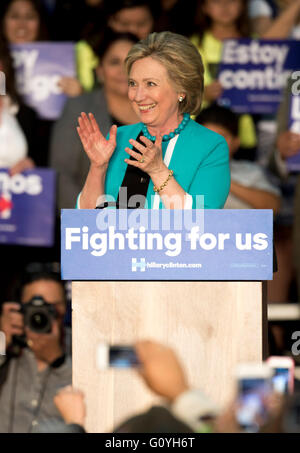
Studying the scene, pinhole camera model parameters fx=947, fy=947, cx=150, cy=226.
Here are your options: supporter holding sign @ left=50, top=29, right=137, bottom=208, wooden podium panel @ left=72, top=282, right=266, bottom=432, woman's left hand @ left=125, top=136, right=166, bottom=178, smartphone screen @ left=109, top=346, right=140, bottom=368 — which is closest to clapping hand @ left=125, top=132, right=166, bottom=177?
woman's left hand @ left=125, top=136, right=166, bottom=178

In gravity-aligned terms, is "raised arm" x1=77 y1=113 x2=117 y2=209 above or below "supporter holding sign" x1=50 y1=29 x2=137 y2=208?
below

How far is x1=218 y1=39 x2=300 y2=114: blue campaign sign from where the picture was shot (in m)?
5.24

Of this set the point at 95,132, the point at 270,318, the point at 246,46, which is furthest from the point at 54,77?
the point at 95,132

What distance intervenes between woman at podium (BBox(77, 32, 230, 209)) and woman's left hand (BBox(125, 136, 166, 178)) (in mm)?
57

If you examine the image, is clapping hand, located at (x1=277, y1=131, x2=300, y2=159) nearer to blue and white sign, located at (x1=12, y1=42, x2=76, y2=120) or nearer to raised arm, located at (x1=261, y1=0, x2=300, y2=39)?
raised arm, located at (x1=261, y1=0, x2=300, y2=39)

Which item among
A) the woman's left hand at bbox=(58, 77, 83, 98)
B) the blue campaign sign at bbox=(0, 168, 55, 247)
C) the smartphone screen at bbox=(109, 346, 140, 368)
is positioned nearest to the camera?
the smartphone screen at bbox=(109, 346, 140, 368)

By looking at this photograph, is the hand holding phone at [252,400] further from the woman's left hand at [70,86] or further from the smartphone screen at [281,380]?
the woman's left hand at [70,86]

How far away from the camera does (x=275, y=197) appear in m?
4.89

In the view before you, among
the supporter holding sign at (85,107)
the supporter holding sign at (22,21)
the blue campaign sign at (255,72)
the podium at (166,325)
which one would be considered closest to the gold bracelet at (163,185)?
the podium at (166,325)

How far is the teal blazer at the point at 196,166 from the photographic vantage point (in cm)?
311

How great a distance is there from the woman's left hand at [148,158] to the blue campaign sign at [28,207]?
207 cm

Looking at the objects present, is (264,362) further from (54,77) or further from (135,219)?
(54,77)
